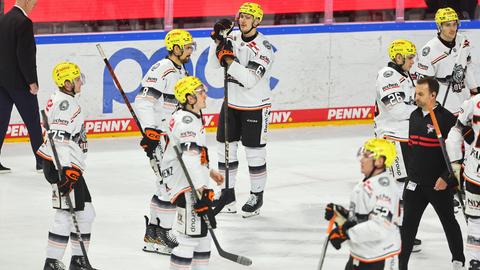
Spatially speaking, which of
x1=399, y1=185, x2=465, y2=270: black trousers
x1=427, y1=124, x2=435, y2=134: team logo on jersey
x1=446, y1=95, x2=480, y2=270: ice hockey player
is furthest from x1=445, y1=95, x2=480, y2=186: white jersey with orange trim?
x1=399, y1=185, x2=465, y2=270: black trousers

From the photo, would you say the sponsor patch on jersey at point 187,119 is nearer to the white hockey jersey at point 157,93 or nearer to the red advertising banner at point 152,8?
the white hockey jersey at point 157,93

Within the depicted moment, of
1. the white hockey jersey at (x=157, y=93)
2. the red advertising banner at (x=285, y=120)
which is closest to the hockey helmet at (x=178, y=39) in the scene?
the white hockey jersey at (x=157, y=93)

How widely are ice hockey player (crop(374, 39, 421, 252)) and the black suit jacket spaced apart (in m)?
3.28

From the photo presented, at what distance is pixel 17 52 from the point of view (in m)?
10.4

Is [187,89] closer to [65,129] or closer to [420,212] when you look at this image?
[65,129]

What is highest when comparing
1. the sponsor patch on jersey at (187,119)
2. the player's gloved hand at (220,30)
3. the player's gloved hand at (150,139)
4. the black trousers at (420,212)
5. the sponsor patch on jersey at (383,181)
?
the player's gloved hand at (220,30)

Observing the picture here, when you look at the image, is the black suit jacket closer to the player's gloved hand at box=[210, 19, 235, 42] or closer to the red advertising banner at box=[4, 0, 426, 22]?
the red advertising banner at box=[4, 0, 426, 22]

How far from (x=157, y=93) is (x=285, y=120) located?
4694mm

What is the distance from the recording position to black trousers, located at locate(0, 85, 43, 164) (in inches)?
414

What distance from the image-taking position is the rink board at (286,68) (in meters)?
12.0

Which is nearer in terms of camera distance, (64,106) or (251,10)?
(64,106)

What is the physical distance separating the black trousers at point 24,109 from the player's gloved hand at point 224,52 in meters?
2.13

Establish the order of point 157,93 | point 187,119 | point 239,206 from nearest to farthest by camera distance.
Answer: point 187,119 < point 157,93 < point 239,206

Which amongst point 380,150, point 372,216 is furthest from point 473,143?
point 372,216
